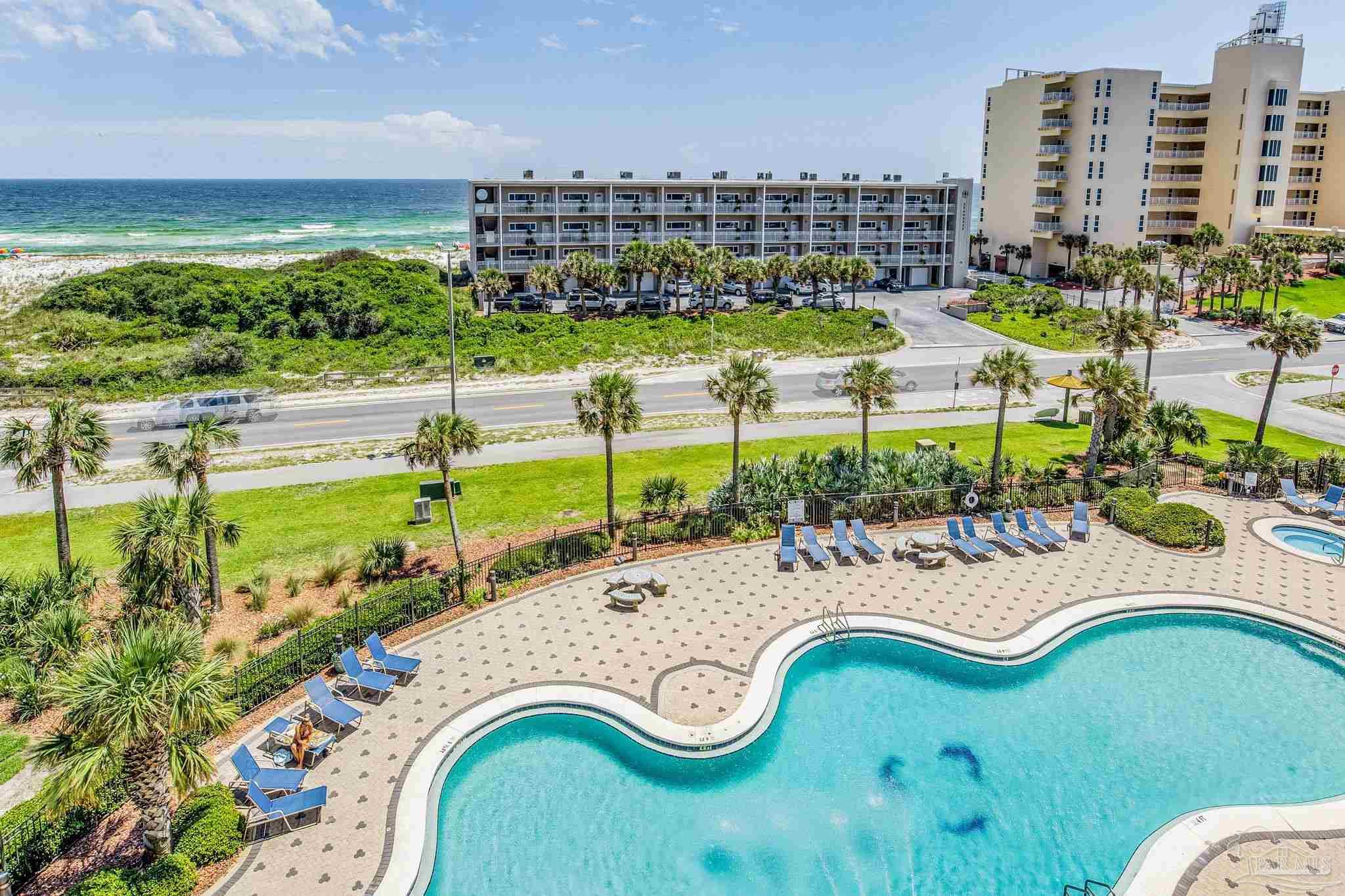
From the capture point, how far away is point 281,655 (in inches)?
722

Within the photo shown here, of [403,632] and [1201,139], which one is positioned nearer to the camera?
[403,632]

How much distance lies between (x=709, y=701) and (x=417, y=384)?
36.9 metres

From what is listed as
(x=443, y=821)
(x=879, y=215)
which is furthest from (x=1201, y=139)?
(x=443, y=821)

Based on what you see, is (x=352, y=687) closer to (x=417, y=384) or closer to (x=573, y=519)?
(x=573, y=519)

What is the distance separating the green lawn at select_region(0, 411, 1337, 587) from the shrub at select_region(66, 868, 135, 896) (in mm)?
12648

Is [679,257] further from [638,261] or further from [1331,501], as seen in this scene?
[1331,501]

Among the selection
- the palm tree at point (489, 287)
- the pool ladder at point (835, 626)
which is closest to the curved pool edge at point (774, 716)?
the pool ladder at point (835, 626)

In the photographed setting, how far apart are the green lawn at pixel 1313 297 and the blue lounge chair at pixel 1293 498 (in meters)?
46.2

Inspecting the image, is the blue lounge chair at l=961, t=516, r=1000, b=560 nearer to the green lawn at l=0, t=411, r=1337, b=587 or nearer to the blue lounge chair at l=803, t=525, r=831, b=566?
the blue lounge chair at l=803, t=525, r=831, b=566

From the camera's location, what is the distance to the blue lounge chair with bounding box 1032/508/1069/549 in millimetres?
25141

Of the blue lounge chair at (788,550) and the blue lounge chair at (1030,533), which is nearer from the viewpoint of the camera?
the blue lounge chair at (788,550)

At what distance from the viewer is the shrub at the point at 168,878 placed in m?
12.1

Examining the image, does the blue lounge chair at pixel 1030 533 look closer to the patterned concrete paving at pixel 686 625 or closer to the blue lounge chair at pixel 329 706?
the patterned concrete paving at pixel 686 625

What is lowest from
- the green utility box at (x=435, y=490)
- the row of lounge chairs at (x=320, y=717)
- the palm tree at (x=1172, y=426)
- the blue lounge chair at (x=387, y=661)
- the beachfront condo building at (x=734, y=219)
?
the row of lounge chairs at (x=320, y=717)
